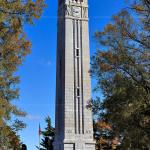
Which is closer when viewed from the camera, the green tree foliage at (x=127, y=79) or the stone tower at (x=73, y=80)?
the green tree foliage at (x=127, y=79)

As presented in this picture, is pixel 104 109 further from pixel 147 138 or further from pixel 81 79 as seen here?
pixel 81 79

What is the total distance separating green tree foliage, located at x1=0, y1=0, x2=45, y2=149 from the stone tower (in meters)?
33.6

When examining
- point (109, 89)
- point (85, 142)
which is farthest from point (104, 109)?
point (85, 142)

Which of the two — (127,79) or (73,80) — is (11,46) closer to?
(127,79)

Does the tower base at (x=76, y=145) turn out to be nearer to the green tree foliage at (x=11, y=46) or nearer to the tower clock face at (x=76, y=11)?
the tower clock face at (x=76, y=11)

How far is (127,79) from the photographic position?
64.5 feet

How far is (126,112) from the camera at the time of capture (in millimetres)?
18984

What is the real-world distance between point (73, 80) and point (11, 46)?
38.8 metres

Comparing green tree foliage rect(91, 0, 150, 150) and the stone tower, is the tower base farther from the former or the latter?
green tree foliage rect(91, 0, 150, 150)

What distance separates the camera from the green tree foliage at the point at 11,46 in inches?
555

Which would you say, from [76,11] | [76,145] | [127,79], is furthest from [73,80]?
[127,79]

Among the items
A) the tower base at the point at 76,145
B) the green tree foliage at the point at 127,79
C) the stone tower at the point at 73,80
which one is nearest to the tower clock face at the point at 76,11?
the stone tower at the point at 73,80

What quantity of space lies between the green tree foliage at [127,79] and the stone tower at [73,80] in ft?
107

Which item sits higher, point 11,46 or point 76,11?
point 76,11
